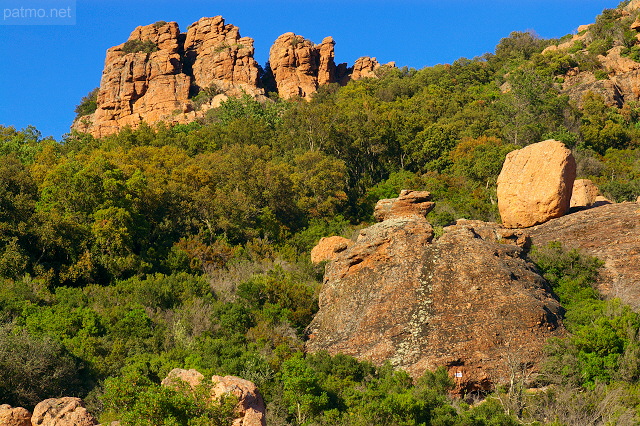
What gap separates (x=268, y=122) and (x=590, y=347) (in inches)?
1524

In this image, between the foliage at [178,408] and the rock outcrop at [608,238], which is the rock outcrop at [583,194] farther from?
the foliage at [178,408]

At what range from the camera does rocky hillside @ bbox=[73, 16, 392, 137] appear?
7569 centimetres

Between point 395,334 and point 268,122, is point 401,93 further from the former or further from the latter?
point 395,334

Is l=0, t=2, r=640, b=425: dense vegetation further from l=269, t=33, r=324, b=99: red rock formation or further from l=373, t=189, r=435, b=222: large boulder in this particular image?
l=269, t=33, r=324, b=99: red rock formation

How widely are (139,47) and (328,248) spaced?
176ft

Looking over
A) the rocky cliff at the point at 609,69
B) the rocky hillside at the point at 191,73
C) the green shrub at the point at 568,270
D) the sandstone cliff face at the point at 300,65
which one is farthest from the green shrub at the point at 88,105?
the green shrub at the point at 568,270

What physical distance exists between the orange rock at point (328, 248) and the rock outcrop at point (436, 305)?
1.99m

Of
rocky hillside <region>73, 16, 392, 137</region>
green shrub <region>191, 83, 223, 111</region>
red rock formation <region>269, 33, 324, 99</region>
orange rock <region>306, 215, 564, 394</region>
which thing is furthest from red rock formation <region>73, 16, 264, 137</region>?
orange rock <region>306, 215, 564, 394</region>

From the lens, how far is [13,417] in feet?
59.3

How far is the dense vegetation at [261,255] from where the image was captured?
22141 millimetres

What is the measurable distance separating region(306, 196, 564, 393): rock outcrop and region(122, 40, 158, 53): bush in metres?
56.1

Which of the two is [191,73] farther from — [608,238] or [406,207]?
[608,238]

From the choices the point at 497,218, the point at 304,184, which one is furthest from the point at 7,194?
the point at 497,218

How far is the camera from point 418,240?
2911 cm
